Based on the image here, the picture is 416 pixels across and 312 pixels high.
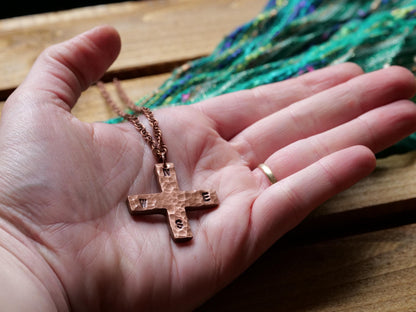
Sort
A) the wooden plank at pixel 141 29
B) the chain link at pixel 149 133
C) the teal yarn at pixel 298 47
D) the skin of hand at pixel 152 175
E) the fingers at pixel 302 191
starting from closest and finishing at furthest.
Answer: the skin of hand at pixel 152 175
the fingers at pixel 302 191
the chain link at pixel 149 133
the teal yarn at pixel 298 47
the wooden plank at pixel 141 29

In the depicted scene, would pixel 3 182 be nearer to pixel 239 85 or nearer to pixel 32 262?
pixel 32 262

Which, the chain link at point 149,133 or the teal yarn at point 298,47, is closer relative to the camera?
the chain link at point 149,133

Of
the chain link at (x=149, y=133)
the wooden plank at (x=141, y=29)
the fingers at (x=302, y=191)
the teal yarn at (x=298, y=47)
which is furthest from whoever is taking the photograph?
the wooden plank at (x=141, y=29)

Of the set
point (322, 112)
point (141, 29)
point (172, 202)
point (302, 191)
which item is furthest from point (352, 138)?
point (141, 29)

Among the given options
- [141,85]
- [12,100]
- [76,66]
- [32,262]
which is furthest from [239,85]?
[32,262]

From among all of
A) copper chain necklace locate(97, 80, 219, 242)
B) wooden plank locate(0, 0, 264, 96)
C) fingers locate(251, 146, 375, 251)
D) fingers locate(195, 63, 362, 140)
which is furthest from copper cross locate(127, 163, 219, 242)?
wooden plank locate(0, 0, 264, 96)

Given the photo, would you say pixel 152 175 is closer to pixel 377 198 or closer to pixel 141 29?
pixel 377 198

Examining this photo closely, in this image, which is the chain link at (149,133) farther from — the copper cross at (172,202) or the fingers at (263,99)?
the fingers at (263,99)

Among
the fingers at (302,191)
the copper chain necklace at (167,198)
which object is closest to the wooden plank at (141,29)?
the copper chain necklace at (167,198)

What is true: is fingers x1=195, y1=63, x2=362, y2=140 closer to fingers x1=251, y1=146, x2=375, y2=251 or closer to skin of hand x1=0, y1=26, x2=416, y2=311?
skin of hand x1=0, y1=26, x2=416, y2=311
